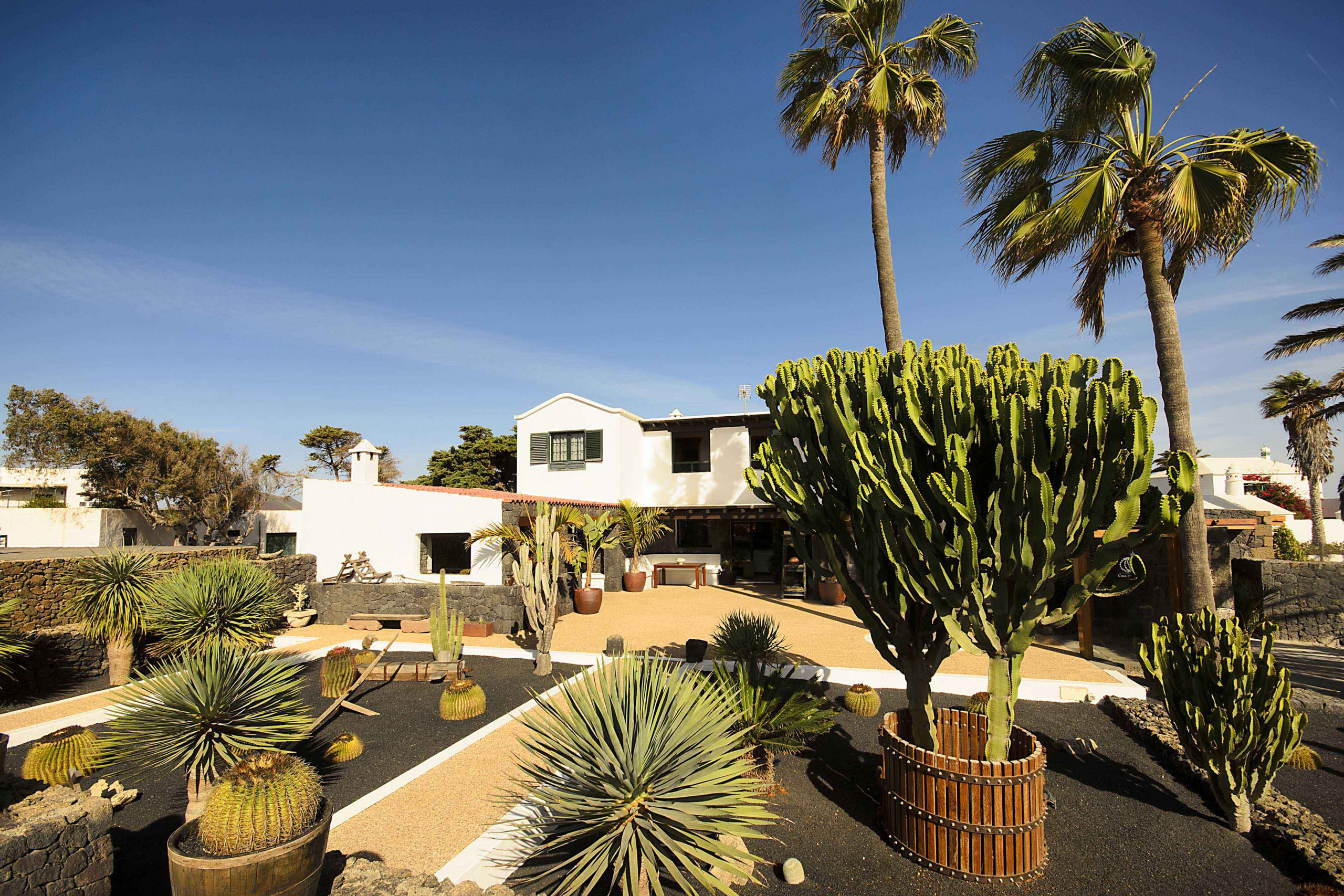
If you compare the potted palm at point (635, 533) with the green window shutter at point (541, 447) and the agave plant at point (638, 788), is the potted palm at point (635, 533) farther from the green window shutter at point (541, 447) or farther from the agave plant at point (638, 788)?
the agave plant at point (638, 788)

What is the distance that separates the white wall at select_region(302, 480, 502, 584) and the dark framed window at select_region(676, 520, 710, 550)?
7.89 metres

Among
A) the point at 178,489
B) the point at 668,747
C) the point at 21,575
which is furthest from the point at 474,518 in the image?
the point at 178,489

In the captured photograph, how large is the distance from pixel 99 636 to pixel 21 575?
8.37 feet

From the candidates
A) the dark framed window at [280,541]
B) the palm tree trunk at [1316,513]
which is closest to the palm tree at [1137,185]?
the palm tree trunk at [1316,513]

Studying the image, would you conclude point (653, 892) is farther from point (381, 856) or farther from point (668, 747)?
point (381, 856)

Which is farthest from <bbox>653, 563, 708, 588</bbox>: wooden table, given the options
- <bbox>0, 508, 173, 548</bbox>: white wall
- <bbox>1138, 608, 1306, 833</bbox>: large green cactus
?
<bbox>0, 508, 173, 548</bbox>: white wall

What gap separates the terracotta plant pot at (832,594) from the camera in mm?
14680

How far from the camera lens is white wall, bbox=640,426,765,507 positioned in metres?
18.7

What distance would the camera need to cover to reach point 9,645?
25.5 ft

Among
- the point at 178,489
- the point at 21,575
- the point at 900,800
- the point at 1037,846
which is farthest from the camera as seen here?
the point at 178,489

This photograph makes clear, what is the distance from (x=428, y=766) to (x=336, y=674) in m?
3.09

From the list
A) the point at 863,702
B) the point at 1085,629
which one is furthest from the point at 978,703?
the point at 1085,629

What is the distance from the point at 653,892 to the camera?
3451mm

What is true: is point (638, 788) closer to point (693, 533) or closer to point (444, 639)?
point (444, 639)
